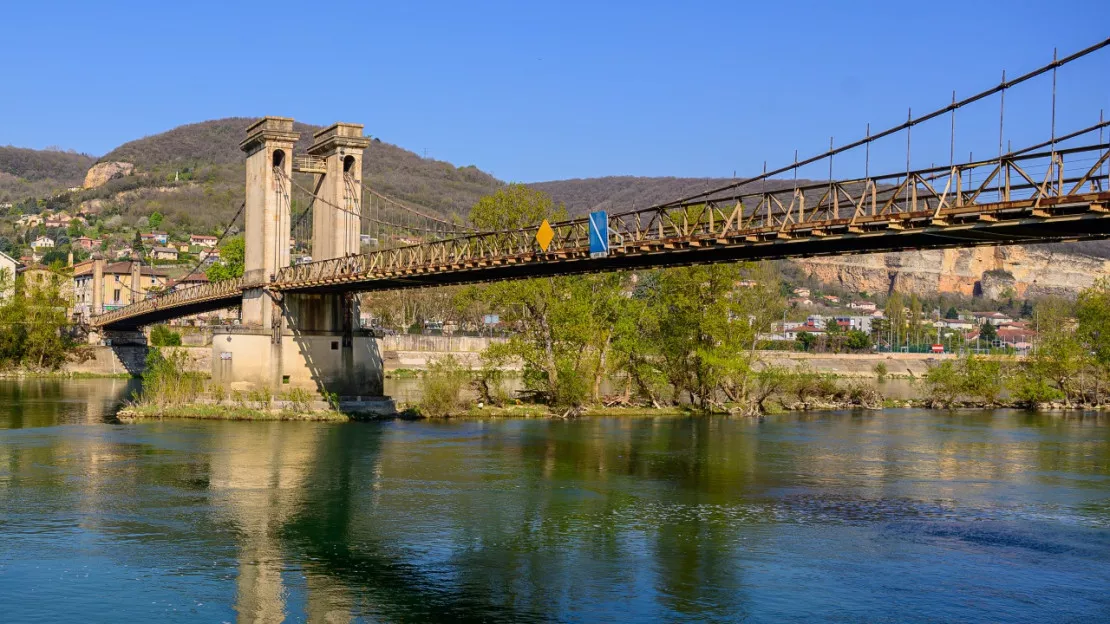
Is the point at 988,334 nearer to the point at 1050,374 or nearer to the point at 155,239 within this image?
the point at 1050,374

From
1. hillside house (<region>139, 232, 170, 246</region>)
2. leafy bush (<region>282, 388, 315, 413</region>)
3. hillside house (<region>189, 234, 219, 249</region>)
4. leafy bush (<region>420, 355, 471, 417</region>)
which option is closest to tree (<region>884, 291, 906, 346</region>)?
hillside house (<region>189, 234, 219, 249</region>)

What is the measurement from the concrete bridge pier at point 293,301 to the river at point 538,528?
7.01m

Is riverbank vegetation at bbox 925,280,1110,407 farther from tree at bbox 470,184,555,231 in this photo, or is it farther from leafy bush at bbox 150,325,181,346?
leafy bush at bbox 150,325,181,346

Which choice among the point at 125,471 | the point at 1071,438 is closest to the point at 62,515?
the point at 125,471

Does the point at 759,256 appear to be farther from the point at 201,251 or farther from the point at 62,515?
the point at 201,251

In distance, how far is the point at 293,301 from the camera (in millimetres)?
49375

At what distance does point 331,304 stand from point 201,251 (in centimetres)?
12049

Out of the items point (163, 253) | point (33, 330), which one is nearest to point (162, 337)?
point (33, 330)

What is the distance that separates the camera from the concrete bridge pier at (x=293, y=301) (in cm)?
4859

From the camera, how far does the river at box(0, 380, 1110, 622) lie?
1891 cm

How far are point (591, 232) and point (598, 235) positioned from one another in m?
0.23

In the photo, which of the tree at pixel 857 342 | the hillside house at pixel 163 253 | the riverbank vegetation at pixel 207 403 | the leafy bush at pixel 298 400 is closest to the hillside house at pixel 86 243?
the hillside house at pixel 163 253

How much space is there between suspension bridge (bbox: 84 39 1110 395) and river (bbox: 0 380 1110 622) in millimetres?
6304

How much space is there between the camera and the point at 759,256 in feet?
99.5
